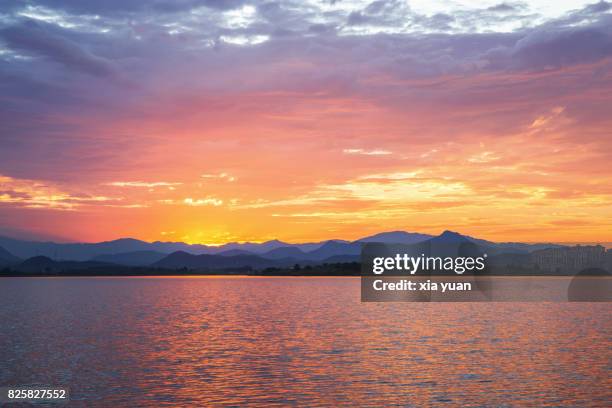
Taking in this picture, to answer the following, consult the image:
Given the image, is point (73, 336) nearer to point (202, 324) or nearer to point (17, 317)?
point (202, 324)

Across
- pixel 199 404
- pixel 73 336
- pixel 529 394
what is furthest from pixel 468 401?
pixel 73 336

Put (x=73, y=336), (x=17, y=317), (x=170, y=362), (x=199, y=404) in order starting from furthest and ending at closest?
1. (x=17, y=317)
2. (x=73, y=336)
3. (x=170, y=362)
4. (x=199, y=404)

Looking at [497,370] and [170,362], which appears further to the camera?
[170,362]

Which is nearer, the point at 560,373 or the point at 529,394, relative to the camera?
the point at 529,394

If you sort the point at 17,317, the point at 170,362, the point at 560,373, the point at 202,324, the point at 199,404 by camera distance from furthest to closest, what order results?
the point at 17,317 < the point at 202,324 < the point at 170,362 < the point at 560,373 < the point at 199,404

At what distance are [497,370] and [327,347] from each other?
23.8 m

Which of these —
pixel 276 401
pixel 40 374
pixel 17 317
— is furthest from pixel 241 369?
pixel 17 317

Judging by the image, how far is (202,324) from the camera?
116 m

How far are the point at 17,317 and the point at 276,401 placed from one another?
107792mm

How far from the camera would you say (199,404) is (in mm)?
48469

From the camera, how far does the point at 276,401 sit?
49.3 meters

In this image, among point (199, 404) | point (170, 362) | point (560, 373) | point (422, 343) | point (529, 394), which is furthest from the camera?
point (422, 343)

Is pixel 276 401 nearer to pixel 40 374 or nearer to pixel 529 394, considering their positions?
pixel 529 394

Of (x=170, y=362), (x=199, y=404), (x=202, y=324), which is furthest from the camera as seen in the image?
(x=202, y=324)
